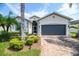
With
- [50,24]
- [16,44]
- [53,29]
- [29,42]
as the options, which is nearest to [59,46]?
[53,29]

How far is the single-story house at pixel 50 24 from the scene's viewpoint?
10.3 metres

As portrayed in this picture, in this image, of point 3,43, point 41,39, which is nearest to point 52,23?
point 41,39

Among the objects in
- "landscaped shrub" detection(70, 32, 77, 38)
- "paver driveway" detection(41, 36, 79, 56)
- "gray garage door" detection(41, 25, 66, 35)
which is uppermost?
"gray garage door" detection(41, 25, 66, 35)

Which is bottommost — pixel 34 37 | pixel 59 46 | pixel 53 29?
pixel 59 46

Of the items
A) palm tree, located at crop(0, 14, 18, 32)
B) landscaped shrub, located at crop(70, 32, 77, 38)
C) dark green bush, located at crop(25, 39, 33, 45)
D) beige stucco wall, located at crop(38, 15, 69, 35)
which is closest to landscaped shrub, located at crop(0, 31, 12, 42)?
palm tree, located at crop(0, 14, 18, 32)

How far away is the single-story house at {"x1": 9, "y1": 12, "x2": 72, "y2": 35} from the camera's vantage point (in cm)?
1026

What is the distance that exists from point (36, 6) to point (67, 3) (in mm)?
578

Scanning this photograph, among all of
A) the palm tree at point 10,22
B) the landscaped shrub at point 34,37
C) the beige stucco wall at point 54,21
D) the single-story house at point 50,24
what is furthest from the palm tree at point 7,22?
the beige stucco wall at point 54,21

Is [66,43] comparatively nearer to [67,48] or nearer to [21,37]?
[67,48]

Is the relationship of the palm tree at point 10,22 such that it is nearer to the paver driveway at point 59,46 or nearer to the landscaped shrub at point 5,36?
the landscaped shrub at point 5,36

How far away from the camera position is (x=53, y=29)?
407 inches

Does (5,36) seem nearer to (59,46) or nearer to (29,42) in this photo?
(29,42)

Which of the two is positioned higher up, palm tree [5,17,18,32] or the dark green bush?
palm tree [5,17,18,32]

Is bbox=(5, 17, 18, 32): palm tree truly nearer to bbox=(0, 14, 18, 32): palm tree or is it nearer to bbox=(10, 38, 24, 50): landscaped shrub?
bbox=(0, 14, 18, 32): palm tree
